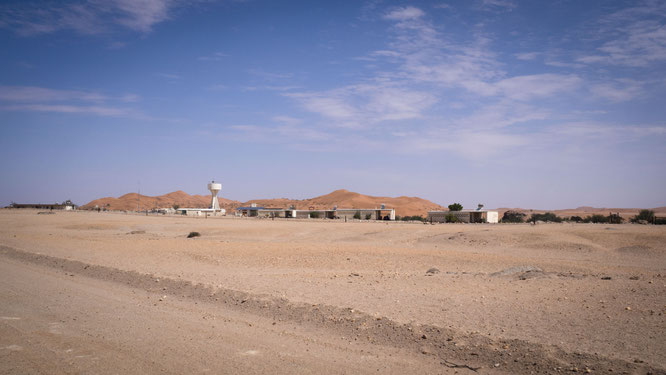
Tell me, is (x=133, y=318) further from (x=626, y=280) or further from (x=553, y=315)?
(x=626, y=280)

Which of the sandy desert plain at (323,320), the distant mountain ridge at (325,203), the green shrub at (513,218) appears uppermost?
the distant mountain ridge at (325,203)

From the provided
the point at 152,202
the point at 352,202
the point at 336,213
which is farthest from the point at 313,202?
the point at 336,213

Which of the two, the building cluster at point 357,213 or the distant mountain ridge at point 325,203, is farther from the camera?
the distant mountain ridge at point 325,203

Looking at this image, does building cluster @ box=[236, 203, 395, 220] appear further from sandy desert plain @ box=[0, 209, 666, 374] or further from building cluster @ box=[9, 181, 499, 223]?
sandy desert plain @ box=[0, 209, 666, 374]

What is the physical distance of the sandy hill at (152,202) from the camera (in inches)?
5751

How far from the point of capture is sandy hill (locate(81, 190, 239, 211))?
146m

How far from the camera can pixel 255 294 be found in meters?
11.1

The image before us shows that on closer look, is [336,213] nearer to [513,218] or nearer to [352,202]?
[513,218]

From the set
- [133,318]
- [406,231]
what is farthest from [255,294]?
[406,231]

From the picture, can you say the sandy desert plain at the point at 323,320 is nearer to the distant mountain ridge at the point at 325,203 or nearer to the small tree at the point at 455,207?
the small tree at the point at 455,207

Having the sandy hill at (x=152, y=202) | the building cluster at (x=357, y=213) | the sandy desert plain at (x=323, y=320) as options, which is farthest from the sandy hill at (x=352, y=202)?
the sandy desert plain at (x=323, y=320)

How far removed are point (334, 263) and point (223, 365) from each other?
11.6 metres

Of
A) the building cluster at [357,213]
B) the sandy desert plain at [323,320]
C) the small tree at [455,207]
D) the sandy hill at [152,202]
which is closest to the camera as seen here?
the sandy desert plain at [323,320]

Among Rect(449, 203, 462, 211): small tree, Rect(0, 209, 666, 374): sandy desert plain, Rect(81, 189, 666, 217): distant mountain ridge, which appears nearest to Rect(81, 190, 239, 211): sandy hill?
Rect(81, 189, 666, 217): distant mountain ridge
